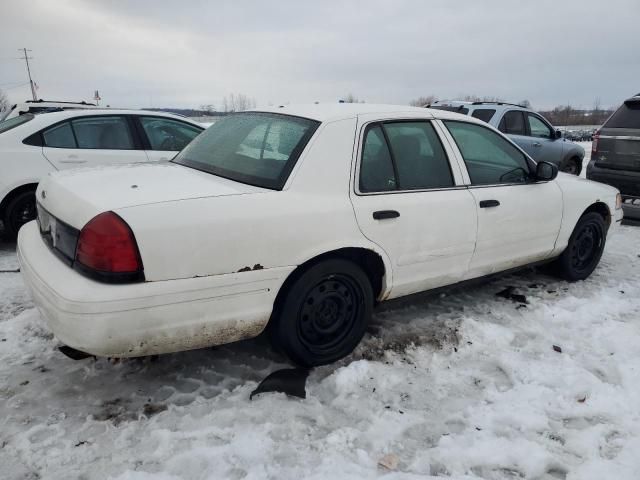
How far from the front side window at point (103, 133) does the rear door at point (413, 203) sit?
3736mm

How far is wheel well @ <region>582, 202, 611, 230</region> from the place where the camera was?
4.62 m

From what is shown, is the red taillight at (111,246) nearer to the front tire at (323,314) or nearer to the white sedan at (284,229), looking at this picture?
the white sedan at (284,229)

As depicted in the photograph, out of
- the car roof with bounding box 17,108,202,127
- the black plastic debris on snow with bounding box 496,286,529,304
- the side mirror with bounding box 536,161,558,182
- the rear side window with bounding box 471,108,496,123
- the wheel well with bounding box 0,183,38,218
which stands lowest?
the black plastic debris on snow with bounding box 496,286,529,304

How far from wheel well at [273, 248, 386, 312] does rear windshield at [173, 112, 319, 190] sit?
48 centimetres

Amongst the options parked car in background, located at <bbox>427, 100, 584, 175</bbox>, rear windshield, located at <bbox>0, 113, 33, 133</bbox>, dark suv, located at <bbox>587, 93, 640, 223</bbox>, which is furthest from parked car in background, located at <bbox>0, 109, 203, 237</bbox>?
dark suv, located at <bbox>587, 93, 640, 223</bbox>

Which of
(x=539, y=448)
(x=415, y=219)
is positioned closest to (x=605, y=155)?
(x=415, y=219)

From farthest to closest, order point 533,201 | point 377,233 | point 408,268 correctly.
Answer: point 533,201, point 408,268, point 377,233

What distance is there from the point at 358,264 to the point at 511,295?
6.05ft

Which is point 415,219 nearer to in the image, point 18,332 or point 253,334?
point 253,334

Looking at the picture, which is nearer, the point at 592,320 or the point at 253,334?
the point at 253,334

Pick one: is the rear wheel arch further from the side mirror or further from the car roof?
the car roof

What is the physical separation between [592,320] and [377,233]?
202 cm

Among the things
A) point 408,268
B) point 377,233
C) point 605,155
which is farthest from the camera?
point 605,155

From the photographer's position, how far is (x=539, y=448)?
93.9 inches
